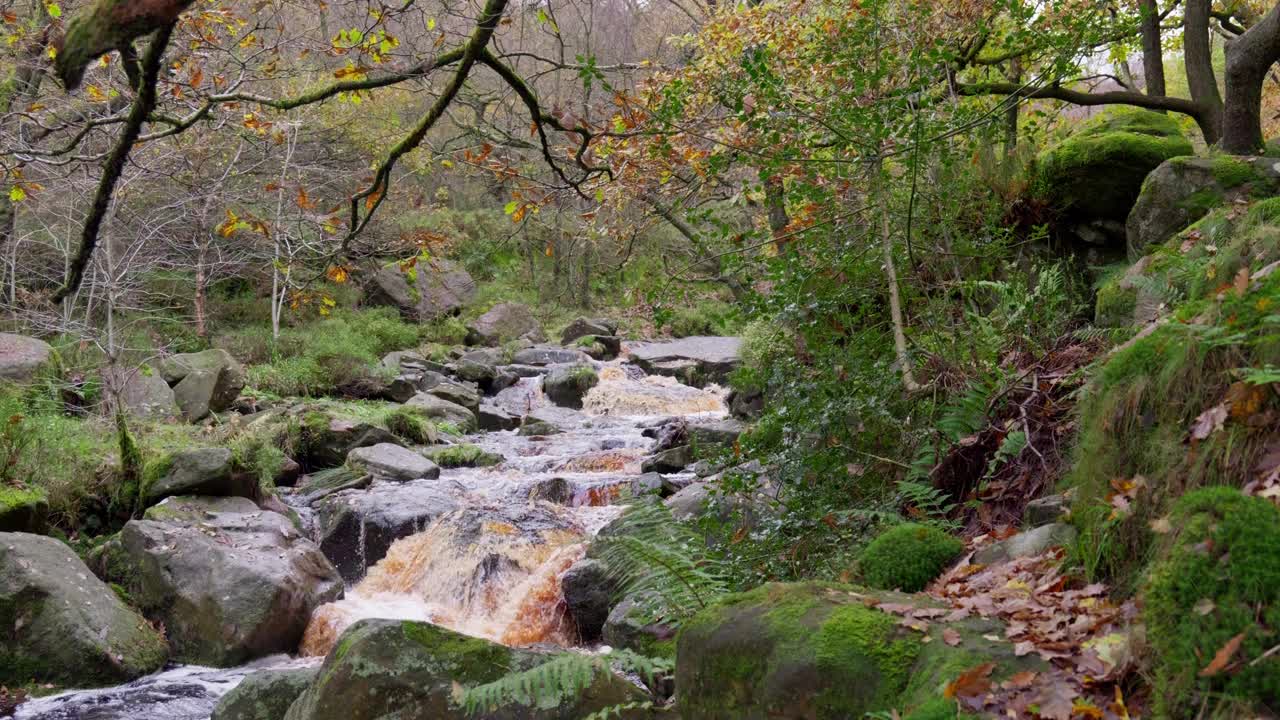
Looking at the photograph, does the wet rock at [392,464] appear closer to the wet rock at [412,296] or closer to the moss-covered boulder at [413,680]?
the moss-covered boulder at [413,680]

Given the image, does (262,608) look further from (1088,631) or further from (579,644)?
(1088,631)

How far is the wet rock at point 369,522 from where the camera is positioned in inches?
398

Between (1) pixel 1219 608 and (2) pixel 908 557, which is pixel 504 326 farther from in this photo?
(1) pixel 1219 608

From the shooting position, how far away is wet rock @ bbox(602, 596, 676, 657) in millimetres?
5938

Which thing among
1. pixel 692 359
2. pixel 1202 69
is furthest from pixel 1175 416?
pixel 692 359

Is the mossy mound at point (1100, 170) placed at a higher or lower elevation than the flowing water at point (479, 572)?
higher

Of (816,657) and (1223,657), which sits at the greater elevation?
(1223,657)

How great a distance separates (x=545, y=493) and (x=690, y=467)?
81.8 inches

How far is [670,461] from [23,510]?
7294 mm

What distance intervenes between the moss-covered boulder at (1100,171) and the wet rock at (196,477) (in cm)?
888

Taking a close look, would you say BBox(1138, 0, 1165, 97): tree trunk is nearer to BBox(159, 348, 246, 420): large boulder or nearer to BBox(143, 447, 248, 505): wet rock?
BBox(143, 447, 248, 505): wet rock

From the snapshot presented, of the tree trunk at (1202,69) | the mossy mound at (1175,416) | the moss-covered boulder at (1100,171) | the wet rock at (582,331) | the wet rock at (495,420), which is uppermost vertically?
the tree trunk at (1202,69)

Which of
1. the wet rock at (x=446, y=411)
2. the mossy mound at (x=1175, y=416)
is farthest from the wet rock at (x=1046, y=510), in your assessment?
the wet rock at (x=446, y=411)

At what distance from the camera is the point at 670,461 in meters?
12.3
